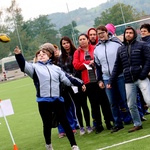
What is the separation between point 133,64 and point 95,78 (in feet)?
3.21

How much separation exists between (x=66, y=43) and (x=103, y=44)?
30.1 inches

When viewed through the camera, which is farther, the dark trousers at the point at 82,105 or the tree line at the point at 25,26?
the tree line at the point at 25,26

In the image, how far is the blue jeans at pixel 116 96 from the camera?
780 centimetres

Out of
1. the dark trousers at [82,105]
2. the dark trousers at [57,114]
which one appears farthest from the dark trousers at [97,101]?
the dark trousers at [57,114]

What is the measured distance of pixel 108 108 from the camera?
8367 mm

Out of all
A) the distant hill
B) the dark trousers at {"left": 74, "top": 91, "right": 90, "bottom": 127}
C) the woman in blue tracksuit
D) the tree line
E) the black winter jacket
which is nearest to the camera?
the woman in blue tracksuit

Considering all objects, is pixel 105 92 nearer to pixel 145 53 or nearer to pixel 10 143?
pixel 145 53

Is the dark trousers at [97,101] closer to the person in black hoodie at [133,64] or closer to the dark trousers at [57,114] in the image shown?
the person in black hoodie at [133,64]

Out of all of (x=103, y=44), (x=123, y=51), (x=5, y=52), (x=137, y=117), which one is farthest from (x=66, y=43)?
(x=5, y=52)

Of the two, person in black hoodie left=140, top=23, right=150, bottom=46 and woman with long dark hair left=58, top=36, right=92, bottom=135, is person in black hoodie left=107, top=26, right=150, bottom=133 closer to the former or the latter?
person in black hoodie left=140, top=23, right=150, bottom=46

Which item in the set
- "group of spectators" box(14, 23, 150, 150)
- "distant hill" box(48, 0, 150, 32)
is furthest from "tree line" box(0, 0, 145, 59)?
"distant hill" box(48, 0, 150, 32)

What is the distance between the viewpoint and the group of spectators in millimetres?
6812

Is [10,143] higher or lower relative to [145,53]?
lower

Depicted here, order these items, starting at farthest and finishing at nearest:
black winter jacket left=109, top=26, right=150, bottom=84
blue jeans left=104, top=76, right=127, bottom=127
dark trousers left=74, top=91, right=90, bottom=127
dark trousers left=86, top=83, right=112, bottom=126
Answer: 1. dark trousers left=74, top=91, right=90, bottom=127
2. dark trousers left=86, top=83, right=112, bottom=126
3. blue jeans left=104, top=76, right=127, bottom=127
4. black winter jacket left=109, top=26, right=150, bottom=84
